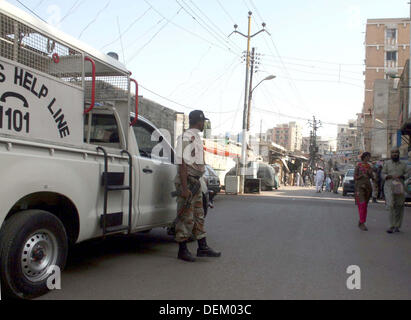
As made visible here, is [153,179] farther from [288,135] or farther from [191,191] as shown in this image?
[288,135]

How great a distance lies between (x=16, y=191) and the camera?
3418 millimetres

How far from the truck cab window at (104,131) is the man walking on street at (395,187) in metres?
6.03

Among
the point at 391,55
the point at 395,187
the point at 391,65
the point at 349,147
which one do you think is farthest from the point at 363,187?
the point at 349,147

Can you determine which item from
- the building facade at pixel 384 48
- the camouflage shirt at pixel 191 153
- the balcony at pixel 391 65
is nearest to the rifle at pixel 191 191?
the camouflage shirt at pixel 191 153

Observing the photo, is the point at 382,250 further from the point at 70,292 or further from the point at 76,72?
the point at 76,72

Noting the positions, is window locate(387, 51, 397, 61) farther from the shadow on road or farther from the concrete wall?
the shadow on road

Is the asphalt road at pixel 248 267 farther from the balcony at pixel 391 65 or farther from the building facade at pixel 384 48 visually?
the balcony at pixel 391 65

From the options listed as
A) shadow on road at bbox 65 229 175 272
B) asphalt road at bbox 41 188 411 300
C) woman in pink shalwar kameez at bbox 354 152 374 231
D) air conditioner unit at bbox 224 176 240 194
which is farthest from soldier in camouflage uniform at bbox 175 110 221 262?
air conditioner unit at bbox 224 176 240 194

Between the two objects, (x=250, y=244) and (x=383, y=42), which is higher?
(x=383, y=42)

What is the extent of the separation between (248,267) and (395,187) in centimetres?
483

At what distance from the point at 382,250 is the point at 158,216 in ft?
12.2

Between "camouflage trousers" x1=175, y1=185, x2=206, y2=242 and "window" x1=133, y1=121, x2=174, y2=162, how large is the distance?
0.86 metres
